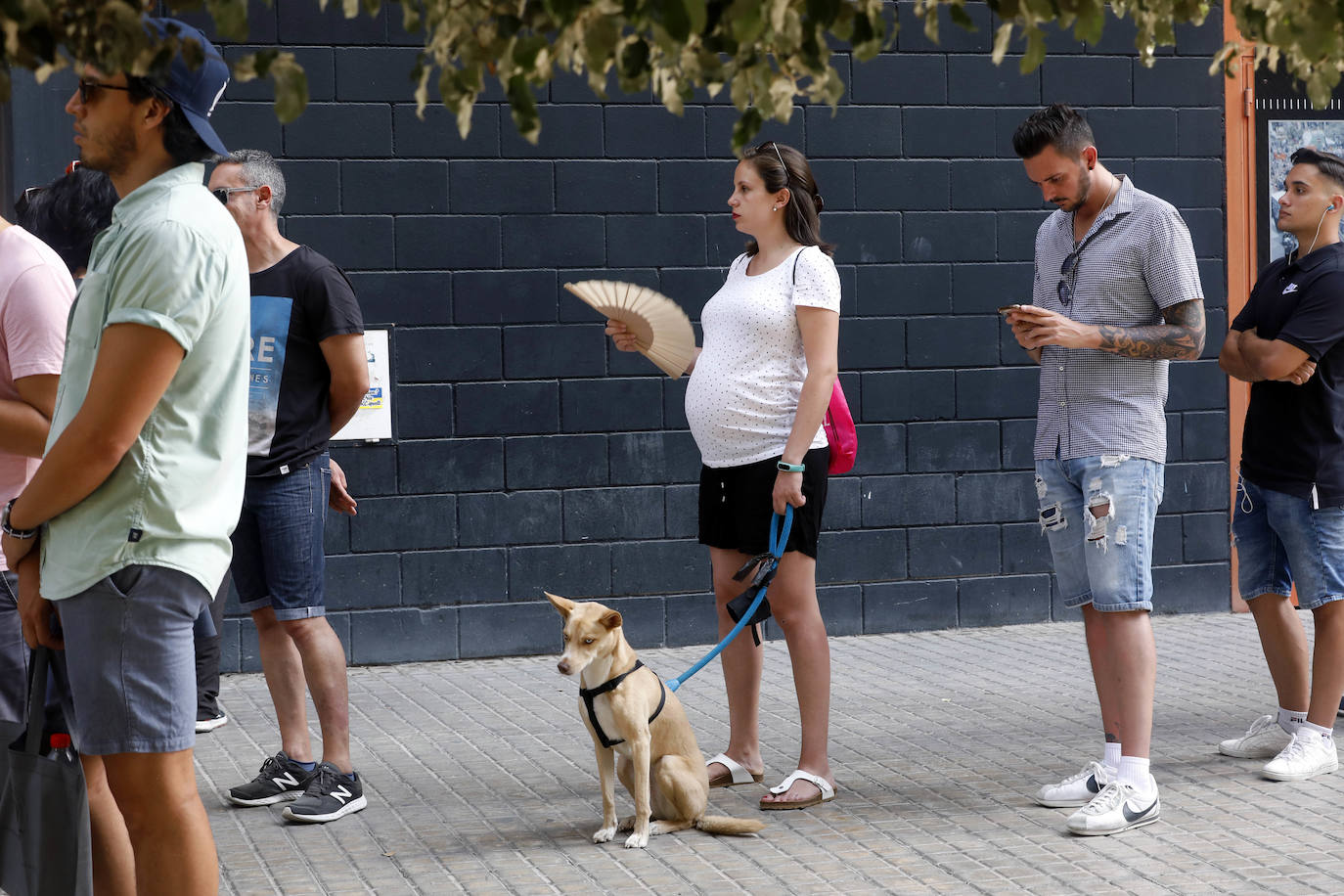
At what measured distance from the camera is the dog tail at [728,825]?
4320mm

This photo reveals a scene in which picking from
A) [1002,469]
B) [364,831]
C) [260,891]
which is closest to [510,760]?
[364,831]

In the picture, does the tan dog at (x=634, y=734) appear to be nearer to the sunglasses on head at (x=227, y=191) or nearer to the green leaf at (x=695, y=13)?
the sunglasses on head at (x=227, y=191)

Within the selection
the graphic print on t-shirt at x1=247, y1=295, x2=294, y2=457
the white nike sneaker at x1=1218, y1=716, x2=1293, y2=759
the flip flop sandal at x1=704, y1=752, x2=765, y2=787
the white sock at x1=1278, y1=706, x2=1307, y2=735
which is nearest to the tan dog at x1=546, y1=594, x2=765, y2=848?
the flip flop sandal at x1=704, y1=752, x2=765, y2=787

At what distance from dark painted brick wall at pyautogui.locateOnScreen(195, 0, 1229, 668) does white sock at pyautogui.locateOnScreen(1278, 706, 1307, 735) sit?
2769mm

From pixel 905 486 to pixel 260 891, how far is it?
4569 mm

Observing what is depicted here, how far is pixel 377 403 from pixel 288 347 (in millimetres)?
2527

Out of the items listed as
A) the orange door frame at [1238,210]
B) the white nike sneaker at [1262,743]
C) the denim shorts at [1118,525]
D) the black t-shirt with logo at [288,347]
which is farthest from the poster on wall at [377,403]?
the orange door frame at [1238,210]

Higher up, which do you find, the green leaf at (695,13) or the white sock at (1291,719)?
the green leaf at (695,13)

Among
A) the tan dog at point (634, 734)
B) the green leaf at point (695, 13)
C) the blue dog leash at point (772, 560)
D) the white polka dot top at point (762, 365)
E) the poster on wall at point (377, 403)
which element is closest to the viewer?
the green leaf at point (695, 13)

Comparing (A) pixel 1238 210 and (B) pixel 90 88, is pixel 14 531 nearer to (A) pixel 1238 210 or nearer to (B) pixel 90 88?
(B) pixel 90 88

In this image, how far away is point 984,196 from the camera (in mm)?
7773

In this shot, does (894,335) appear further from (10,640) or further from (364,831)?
(10,640)

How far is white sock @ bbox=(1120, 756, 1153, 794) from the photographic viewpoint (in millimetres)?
4410

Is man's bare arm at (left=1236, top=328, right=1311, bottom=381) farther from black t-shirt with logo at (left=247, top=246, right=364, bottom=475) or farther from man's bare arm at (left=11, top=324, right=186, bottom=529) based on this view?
man's bare arm at (left=11, top=324, right=186, bottom=529)
